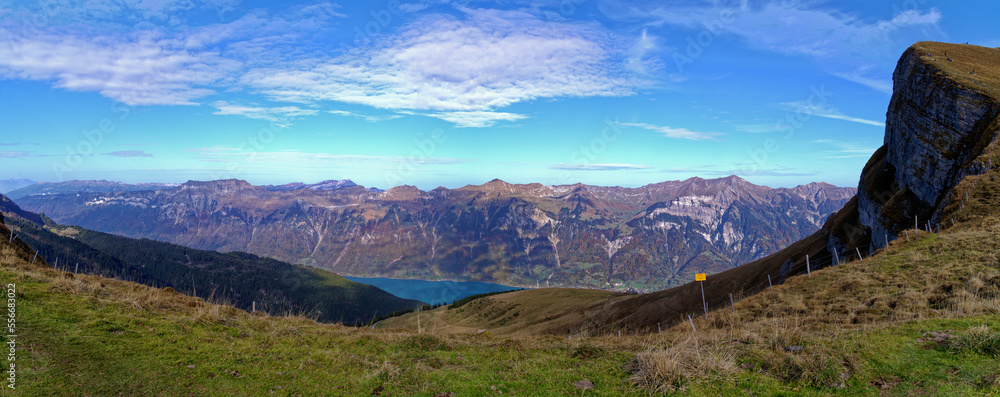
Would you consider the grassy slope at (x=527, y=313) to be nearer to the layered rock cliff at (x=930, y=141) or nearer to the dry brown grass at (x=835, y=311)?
the dry brown grass at (x=835, y=311)

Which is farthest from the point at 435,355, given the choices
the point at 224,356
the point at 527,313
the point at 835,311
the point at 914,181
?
the point at 527,313

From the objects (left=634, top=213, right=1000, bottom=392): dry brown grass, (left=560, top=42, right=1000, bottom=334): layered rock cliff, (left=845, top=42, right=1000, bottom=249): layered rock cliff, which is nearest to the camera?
(left=634, top=213, right=1000, bottom=392): dry brown grass

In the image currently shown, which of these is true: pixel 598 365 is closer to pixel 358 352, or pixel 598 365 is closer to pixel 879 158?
pixel 358 352

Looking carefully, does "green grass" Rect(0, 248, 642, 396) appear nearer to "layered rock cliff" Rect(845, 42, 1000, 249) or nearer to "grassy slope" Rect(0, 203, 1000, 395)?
"grassy slope" Rect(0, 203, 1000, 395)

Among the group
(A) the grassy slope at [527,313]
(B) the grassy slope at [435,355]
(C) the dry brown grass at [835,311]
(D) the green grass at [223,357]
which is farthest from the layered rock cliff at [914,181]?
(D) the green grass at [223,357]

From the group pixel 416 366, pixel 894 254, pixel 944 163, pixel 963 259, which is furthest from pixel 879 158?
pixel 416 366

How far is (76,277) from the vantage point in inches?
629

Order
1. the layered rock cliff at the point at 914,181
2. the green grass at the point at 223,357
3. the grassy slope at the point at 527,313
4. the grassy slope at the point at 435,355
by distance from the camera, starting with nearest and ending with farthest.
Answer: the grassy slope at the point at 435,355 → the green grass at the point at 223,357 → the layered rock cliff at the point at 914,181 → the grassy slope at the point at 527,313

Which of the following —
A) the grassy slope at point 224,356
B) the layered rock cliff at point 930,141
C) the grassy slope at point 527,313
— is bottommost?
the grassy slope at point 527,313

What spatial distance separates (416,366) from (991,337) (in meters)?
14.6

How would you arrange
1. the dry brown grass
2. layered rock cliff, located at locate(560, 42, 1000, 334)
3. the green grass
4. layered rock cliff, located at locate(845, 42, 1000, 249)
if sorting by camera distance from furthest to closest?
layered rock cliff, located at locate(845, 42, 1000, 249)
layered rock cliff, located at locate(560, 42, 1000, 334)
the dry brown grass
the green grass

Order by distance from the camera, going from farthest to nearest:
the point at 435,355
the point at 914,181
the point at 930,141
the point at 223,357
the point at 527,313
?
1. the point at 527,313
2. the point at 914,181
3. the point at 930,141
4. the point at 435,355
5. the point at 223,357

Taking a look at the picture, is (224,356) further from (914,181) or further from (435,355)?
(914,181)

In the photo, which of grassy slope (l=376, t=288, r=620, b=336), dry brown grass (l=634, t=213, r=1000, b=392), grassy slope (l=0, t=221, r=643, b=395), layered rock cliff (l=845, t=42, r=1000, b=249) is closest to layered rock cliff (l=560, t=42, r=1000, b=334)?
layered rock cliff (l=845, t=42, r=1000, b=249)
